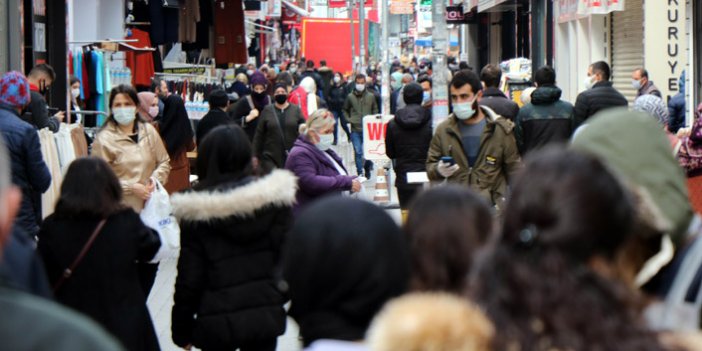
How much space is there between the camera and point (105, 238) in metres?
6.12

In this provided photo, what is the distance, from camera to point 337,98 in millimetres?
30062

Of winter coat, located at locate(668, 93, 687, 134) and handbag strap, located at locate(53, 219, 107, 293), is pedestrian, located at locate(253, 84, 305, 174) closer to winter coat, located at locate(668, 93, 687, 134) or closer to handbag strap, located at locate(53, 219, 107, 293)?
winter coat, located at locate(668, 93, 687, 134)

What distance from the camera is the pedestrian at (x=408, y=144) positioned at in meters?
12.0

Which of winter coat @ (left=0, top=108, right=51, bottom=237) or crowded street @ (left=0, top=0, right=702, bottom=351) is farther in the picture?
winter coat @ (left=0, top=108, right=51, bottom=237)

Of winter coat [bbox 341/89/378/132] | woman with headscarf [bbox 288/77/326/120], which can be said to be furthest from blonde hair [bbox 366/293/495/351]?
winter coat [bbox 341/89/378/132]

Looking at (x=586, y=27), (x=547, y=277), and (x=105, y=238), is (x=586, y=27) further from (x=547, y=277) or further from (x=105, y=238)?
(x=547, y=277)

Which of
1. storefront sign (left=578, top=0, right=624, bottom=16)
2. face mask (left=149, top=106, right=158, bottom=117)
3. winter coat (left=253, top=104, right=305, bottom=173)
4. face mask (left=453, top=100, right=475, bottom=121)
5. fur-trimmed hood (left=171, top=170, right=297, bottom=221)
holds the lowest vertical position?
fur-trimmed hood (left=171, top=170, right=297, bottom=221)

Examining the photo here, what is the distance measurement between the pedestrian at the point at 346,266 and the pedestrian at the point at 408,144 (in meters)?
8.19

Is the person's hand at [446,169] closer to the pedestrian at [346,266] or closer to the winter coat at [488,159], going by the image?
the winter coat at [488,159]

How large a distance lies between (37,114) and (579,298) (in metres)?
9.65

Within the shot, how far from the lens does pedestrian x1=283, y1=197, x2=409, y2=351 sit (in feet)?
11.8

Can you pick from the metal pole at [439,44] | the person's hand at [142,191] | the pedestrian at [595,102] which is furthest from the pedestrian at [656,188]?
the metal pole at [439,44]

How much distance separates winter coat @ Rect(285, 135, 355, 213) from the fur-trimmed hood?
2681 millimetres

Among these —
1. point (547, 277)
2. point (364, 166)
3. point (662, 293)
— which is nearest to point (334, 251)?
point (662, 293)
